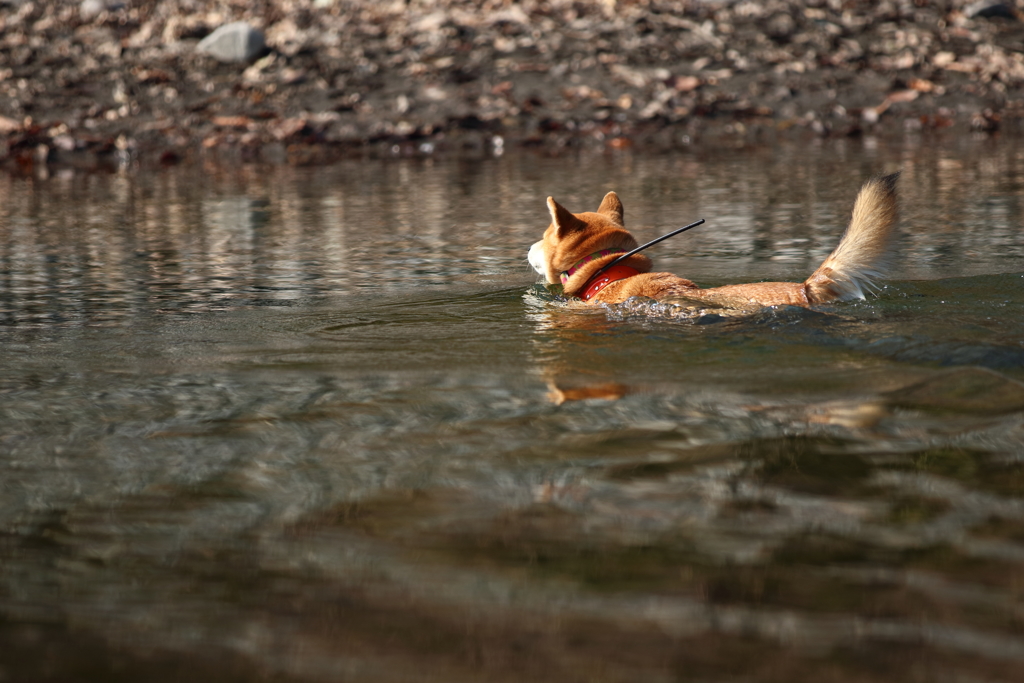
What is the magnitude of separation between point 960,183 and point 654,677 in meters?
8.29

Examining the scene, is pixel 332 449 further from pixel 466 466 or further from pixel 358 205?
pixel 358 205

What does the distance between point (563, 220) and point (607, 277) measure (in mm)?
399

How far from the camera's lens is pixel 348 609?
2043 mm

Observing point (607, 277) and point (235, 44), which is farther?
point (235, 44)

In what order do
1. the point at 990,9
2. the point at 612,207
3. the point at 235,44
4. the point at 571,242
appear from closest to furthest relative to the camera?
the point at 571,242
the point at 612,207
the point at 235,44
the point at 990,9

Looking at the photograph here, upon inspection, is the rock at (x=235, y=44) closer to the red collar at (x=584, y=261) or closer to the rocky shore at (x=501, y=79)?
the rocky shore at (x=501, y=79)

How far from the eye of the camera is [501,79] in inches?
554

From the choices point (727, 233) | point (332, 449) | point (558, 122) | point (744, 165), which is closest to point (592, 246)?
point (727, 233)

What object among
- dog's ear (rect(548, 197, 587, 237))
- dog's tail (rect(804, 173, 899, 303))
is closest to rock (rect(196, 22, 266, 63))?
dog's ear (rect(548, 197, 587, 237))

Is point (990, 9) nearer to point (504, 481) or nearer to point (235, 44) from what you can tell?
point (235, 44)

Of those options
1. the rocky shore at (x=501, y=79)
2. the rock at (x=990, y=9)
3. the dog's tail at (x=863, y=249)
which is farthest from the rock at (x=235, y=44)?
the dog's tail at (x=863, y=249)

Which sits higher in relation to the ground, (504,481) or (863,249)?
(863,249)

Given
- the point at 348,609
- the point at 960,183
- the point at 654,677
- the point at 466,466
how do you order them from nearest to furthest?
the point at 654,677, the point at 348,609, the point at 466,466, the point at 960,183

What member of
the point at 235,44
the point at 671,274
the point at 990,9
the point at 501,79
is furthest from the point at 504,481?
the point at 990,9
